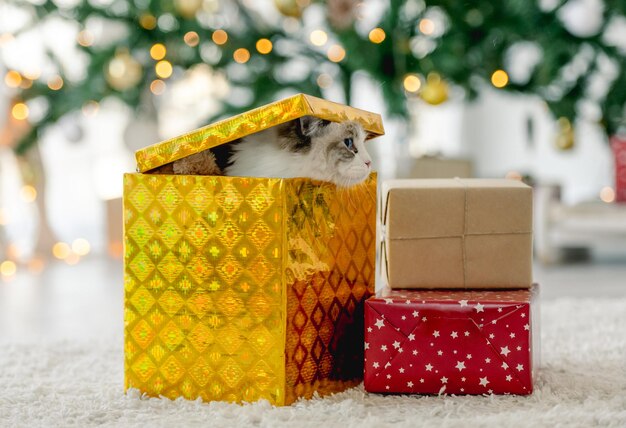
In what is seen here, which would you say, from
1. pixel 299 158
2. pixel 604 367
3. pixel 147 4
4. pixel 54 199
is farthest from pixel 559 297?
pixel 54 199

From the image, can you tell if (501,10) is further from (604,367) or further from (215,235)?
(215,235)

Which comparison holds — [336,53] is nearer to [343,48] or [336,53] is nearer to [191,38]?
[343,48]

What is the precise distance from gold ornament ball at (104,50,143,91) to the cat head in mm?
1554

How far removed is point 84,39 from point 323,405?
6.61 ft

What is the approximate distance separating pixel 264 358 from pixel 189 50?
1.77 m

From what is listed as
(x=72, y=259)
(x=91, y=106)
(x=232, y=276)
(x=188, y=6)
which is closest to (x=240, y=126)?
→ (x=232, y=276)

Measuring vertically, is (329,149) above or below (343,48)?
below

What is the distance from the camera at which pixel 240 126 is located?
92 centimetres

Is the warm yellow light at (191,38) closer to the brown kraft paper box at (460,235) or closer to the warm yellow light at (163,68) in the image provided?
the warm yellow light at (163,68)

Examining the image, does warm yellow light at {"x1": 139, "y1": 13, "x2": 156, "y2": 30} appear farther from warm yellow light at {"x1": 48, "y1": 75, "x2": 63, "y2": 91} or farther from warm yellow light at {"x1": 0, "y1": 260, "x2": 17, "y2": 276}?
warm yellow light at {"x1": 0, "y1": 260, "x2": 17, "y2": 276}

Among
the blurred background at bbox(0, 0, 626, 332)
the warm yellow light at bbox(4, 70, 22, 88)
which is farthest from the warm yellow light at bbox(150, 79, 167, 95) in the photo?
the warm yellow light at bbox(4, 70, 22, 88)

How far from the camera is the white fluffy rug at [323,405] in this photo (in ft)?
2.84

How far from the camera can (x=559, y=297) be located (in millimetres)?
1954

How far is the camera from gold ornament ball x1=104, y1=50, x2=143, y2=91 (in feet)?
7.79
